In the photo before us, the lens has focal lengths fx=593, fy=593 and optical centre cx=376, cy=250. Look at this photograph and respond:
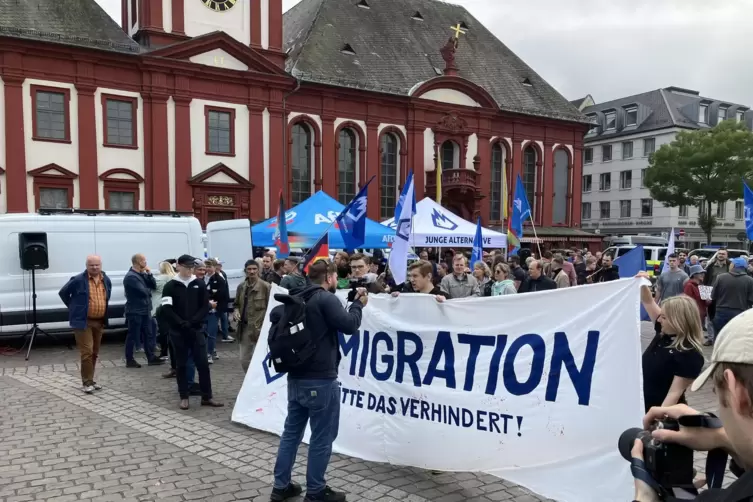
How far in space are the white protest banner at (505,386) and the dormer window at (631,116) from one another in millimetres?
58666

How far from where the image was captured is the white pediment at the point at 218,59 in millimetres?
25094

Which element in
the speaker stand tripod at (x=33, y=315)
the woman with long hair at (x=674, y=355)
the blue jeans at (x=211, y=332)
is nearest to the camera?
the woman with long hair at (x=674, y=355)

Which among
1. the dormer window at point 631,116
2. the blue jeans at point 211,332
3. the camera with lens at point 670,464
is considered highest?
the dormer window at point 631,116

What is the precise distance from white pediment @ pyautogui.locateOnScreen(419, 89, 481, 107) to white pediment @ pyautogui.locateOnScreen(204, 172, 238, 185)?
1118cm

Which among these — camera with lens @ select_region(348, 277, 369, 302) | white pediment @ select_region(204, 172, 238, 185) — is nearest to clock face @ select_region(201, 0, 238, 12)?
white pediment @ select_region(204, 172, 238, 185)

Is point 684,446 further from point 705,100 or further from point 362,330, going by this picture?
point 705,100

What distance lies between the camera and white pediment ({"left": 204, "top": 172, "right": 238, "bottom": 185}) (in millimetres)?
25719

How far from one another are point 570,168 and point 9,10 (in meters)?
30.1

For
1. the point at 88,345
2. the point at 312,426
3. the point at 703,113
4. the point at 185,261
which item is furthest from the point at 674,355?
the point at 703,113

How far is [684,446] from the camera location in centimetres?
166

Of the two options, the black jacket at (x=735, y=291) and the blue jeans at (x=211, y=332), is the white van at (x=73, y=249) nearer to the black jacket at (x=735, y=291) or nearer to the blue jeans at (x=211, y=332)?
the blue jeans at (x=211, y=332)

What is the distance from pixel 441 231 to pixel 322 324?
35.9ft

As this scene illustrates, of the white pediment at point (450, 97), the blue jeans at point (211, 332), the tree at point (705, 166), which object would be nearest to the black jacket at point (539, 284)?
the blue jeans at point (211, 332)

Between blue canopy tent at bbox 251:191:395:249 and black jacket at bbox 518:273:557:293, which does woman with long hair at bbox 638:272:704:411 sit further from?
blue canopy tent at bbox 251:191:395:249
